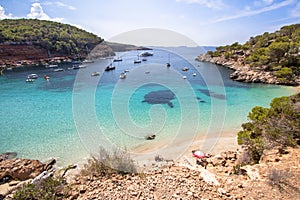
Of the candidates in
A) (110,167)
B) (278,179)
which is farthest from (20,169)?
(278,179)

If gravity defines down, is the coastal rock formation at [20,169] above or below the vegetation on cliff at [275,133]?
below

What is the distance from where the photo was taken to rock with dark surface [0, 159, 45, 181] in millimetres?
8250

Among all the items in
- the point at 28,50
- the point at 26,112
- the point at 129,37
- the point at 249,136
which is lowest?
the point at 26,112

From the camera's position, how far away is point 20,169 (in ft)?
27.7

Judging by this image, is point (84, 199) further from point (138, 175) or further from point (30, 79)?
point (30, 79)

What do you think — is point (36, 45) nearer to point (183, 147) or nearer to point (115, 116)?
point (115, 116)

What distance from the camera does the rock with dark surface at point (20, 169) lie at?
8.25 m

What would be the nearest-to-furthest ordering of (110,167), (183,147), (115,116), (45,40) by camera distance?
(110,167), (183,147), (115,116), (45,40)

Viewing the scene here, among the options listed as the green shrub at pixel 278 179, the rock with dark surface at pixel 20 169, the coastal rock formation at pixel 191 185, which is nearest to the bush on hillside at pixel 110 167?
the coastal rock formation at pixel 191 185

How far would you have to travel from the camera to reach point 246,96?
22016 millimetres

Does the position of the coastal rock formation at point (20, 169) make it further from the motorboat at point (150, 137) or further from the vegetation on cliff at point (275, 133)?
the vegetation on cliff at point (275, 133)

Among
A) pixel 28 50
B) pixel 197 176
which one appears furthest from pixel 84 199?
pixel 28 50

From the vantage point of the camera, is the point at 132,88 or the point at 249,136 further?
the point at 132,88

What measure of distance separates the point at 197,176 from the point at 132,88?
23404 millimetres
